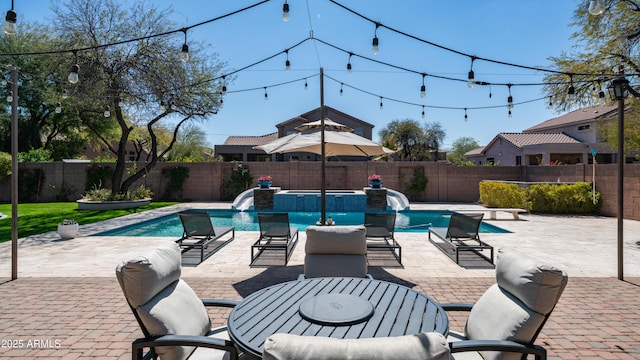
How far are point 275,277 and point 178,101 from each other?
44.6ft

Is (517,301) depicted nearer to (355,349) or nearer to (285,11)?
(355,349)

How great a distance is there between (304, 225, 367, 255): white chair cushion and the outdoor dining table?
57.3 inches

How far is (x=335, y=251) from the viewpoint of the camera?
13.8 feet

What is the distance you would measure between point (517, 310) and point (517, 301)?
3.0 inches

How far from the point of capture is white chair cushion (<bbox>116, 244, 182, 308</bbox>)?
79.4 inches

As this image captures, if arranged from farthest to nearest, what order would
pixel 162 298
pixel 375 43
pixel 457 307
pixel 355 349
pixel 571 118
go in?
pixel 571 118 < pixel 375 43 < pixel 457 307 < pixel 162 298 < pixel 355 349

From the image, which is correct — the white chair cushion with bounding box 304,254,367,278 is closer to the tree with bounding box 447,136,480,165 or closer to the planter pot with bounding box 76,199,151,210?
the planter pot with bounding box 76,199,151,210

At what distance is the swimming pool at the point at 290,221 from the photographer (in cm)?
1014

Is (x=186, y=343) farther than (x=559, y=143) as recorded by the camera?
No

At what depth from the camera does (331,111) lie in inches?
1256

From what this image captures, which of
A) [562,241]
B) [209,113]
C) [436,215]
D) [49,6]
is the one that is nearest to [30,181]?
[49,6]

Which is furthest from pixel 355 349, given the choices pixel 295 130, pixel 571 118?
pixel 571 118

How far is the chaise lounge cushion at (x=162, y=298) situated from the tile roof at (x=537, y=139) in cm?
3294

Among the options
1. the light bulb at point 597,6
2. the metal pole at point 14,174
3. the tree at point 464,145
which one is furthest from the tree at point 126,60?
the tree at point 464,145
